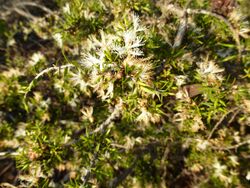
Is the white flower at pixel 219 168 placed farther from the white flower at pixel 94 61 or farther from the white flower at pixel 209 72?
the white flower at pixel 94 61

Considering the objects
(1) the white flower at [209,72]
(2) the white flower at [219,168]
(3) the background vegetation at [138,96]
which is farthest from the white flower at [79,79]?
(2) the white flower at [219,168]

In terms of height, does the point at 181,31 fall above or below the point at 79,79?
above

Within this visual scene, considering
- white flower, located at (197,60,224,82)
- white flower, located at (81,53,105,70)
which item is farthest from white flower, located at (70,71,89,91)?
white flower, located at (197,60,224,82)

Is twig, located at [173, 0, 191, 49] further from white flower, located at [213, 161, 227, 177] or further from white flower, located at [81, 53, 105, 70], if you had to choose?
white flower, located at [213, 161, 227, 177]

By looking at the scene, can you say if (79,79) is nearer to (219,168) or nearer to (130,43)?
(130,43)

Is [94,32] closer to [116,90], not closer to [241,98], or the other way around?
[116,90]

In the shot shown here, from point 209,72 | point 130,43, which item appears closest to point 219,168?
point 209,72

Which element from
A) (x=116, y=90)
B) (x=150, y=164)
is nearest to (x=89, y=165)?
(x=116, y=90)

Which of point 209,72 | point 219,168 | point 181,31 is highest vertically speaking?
point 181,31
